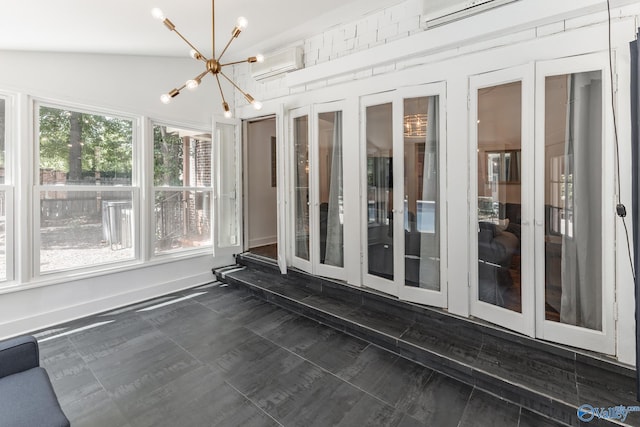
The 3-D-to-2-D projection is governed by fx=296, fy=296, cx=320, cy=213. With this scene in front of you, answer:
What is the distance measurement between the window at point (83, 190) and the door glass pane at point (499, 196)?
158 inches

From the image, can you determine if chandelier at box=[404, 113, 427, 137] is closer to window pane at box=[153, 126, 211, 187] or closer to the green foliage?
window pane at box=[153, 126, 211, 187]

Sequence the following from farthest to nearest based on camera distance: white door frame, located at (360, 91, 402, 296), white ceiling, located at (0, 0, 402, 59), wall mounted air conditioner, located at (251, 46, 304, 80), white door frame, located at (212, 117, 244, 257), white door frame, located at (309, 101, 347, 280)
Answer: white door frame, located at (212, 117, 244, 257), wall mounted air conditioner, located at (251, 46, 304, 80), white door frame, located at (309, 101, 347, 280), white door frame, located at (360, 91, 402, 296), white ceiling, located at (0, 0, 402, 59)

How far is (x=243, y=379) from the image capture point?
229 cm

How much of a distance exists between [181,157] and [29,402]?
342 centimetres

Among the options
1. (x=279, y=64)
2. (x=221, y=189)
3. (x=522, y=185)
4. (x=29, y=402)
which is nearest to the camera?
(x=29, y=402)

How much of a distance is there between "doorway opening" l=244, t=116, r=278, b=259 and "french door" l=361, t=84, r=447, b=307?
2.54 meters

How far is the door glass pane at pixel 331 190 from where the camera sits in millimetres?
3674

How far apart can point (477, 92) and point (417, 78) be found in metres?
0.58

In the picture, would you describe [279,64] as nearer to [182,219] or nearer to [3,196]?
[182,219]

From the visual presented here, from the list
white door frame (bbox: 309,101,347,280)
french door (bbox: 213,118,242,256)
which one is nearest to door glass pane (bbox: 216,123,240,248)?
french door (bbox: 213,118,242,256)

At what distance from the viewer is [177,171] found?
423cm

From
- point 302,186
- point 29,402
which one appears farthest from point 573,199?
point 29,402

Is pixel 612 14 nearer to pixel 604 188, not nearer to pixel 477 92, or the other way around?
pixel 477 92

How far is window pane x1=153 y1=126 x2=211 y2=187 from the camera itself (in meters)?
4.04
